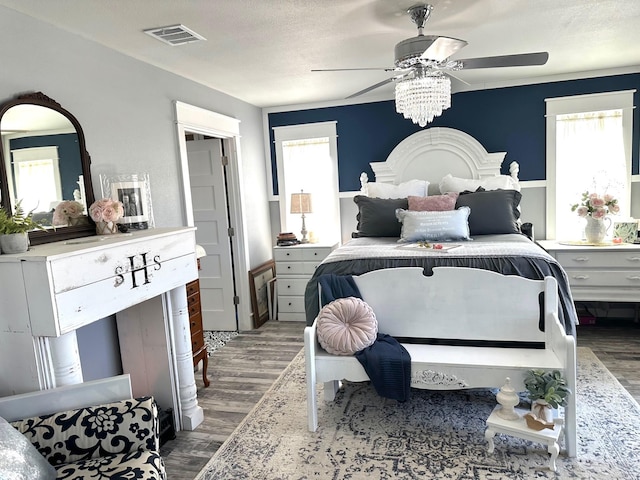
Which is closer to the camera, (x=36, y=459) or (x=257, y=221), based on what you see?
(x=36, y=459)

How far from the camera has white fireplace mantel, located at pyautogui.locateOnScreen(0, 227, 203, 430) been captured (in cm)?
177

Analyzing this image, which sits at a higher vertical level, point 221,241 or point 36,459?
point 221,241

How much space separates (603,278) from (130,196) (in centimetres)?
381

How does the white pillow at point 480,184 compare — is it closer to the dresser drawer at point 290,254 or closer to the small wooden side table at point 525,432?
the dresser drawer at point 290,254

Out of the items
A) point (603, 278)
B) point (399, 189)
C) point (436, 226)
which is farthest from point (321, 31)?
point (603, 278)

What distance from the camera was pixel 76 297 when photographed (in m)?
1.85

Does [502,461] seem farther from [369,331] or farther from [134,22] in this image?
[134,22]

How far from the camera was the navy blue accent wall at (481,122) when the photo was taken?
4250 millimetres

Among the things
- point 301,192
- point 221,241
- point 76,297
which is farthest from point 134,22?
point 301,192

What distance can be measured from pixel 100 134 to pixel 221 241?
1.99m

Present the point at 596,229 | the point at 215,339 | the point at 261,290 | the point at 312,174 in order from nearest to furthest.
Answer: the point at 596,229 < the point at 215,339 < the point at 261,290 < the point at 312,174

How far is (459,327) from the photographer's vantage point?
2688 millimetres

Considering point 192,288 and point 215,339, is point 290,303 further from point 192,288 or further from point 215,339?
point 192,288

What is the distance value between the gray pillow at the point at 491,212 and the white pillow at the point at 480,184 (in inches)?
11.3
